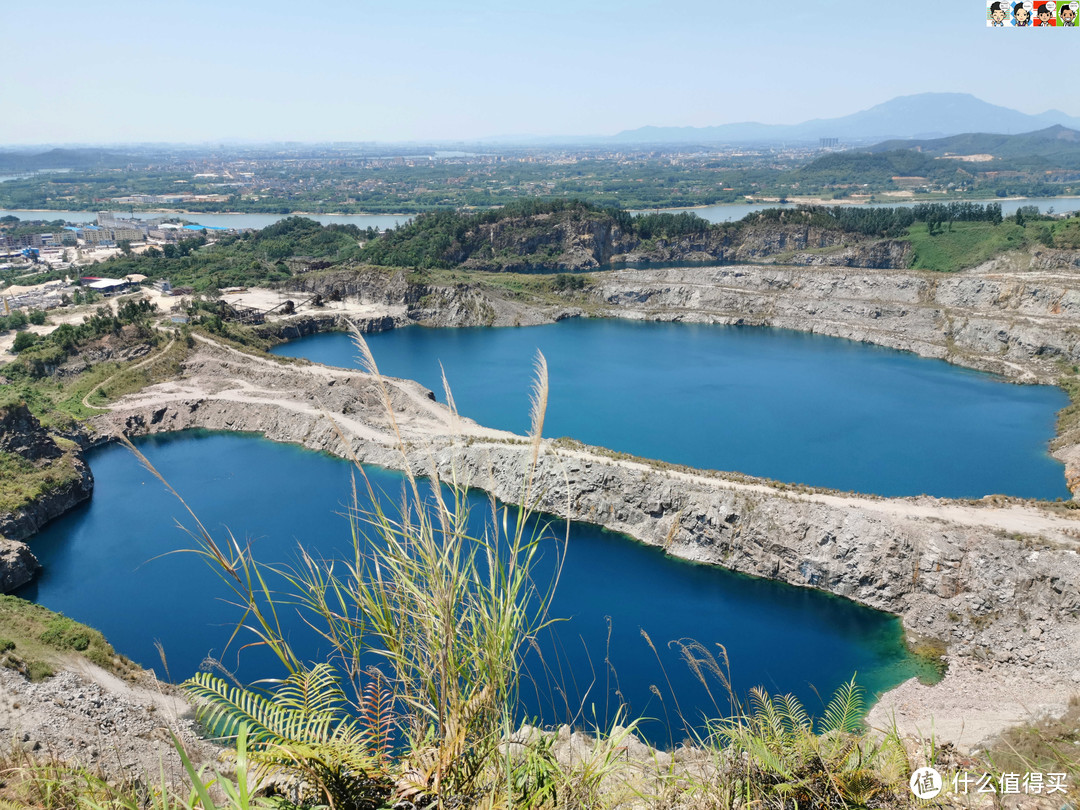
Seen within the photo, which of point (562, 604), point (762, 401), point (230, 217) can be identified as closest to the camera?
point (562, 604)

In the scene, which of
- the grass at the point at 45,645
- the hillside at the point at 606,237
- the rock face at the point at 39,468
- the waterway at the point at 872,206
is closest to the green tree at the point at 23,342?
the rock face at the point at 39,468

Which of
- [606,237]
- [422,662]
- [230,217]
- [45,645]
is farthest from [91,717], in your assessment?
[230,217]

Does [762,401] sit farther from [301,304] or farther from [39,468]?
[301,304]

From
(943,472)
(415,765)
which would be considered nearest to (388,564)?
(415,765)

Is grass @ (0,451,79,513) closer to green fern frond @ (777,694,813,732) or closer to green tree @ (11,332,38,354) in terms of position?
green tree @ (11,332,38,354)

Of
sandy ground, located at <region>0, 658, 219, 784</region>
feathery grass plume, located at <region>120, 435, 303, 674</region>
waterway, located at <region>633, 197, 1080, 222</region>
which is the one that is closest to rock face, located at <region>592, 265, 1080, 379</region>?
sandy ground, located at <region>0, 658, 219, 784</region>

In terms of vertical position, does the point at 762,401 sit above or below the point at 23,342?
below
